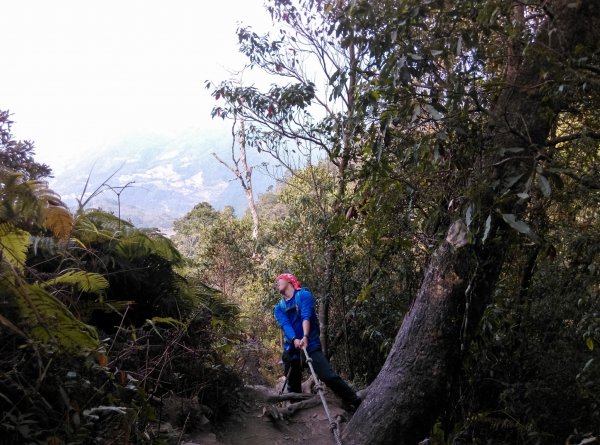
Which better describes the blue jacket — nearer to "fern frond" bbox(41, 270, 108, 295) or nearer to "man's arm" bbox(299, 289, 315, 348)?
"man's arm" bbox(299, 289, 315, 348)

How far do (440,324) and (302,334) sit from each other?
242 centimetres

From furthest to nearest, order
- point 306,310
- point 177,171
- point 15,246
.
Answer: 1. point 177,171
2. point 306,310
3. point 15,246

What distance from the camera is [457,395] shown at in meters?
4.22

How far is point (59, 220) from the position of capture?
3.13 metres

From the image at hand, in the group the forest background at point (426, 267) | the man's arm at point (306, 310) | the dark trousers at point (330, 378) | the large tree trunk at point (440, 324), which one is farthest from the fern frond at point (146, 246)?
the large tree trunk at point (440, 324)

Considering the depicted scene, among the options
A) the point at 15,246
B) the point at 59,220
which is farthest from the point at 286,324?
the point at 15,246

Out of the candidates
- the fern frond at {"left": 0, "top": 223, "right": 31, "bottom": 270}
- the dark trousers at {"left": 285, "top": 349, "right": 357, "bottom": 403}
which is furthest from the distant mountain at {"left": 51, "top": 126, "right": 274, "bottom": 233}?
the fern frond at {"left": 0, "top": 223, "right": 31, "bottom": 270}

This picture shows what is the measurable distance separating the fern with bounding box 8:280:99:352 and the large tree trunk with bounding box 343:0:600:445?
2423 mm

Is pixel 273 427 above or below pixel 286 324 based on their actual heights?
below

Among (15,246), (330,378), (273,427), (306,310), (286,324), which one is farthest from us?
(286,324)

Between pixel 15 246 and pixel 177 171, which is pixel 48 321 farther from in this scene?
pixel 177 171

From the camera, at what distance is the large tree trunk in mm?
3604

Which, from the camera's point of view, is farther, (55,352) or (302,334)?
(302,334)

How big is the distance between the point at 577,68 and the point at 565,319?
2.88 m
